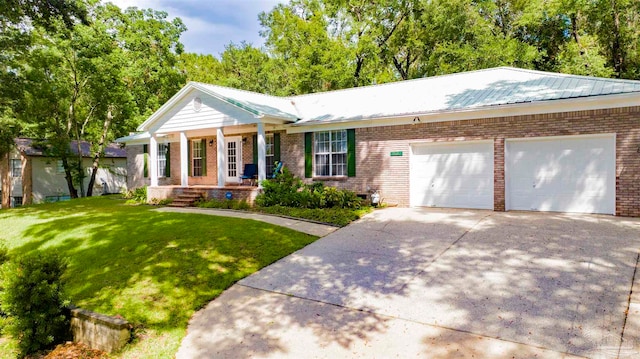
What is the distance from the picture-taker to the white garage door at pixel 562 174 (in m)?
9.53

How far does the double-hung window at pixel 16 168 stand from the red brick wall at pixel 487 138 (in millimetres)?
22641

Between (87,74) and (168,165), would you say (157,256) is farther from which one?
(87,74)

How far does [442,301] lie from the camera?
489 cm

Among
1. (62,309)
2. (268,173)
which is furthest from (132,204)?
(62,309)

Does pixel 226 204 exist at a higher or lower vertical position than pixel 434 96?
lower

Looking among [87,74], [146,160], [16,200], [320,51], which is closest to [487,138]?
[146,160]

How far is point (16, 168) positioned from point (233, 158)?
19622mm

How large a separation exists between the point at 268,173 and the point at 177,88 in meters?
14.1

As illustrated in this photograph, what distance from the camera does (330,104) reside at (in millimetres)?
15758

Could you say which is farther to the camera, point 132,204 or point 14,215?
point 132,204

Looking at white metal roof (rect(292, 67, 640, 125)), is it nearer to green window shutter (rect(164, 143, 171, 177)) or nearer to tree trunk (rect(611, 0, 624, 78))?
green window shutter (rect(164, 143, 171, 177))

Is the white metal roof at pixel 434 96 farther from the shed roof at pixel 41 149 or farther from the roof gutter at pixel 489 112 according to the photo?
the shed roof at pixel 41 149

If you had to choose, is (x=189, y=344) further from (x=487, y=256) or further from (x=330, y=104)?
(x=330, y=104)

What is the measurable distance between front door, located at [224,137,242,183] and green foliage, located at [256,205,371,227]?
5.06 meters
